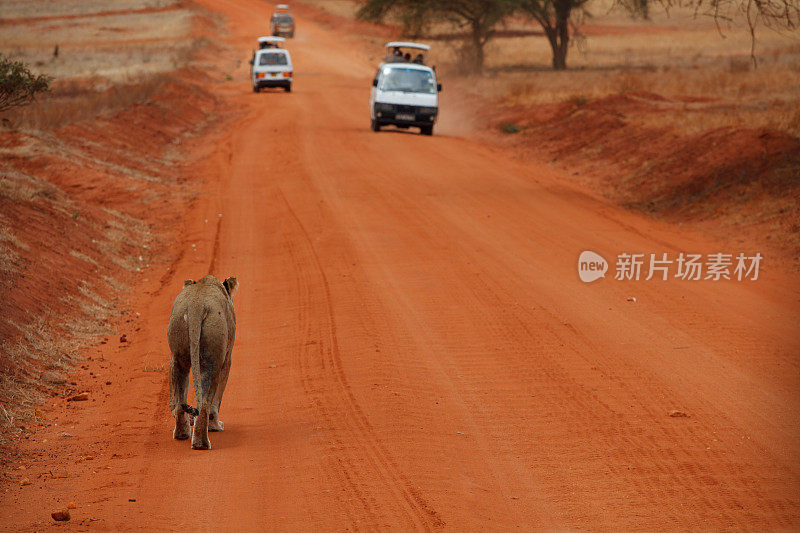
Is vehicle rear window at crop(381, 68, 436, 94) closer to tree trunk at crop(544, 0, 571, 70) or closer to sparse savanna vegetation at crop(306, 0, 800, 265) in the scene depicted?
sparse savanna vegetation at crop(306, 0, 800, 265)

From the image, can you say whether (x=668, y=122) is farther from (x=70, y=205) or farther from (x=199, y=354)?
(x=199, y=354)

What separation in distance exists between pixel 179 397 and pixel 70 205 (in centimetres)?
946

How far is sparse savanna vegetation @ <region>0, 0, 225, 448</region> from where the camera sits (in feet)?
30.6

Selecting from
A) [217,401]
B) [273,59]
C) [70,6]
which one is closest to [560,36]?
[273,59]

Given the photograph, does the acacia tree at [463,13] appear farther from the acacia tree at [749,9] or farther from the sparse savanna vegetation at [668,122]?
the acacia tree at [749,9]

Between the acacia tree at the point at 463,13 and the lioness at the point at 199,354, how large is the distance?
134ft

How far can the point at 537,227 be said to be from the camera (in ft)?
52.7

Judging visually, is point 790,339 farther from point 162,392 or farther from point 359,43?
point 359,43

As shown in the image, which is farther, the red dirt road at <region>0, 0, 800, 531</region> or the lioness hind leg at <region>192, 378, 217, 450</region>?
the lioness hind leg at <region>192, 378, 217, 450</region>

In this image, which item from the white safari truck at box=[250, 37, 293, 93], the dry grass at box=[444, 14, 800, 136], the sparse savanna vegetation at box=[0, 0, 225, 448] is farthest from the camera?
the white safari truck at box=[250, 37, 293, 93]

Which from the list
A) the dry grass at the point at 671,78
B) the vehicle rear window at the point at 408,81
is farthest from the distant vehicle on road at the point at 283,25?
the vehicle rear window at the point at 408,81

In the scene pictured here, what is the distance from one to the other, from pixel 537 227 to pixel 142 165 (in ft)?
34.6

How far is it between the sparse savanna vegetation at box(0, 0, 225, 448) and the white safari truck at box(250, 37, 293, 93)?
3.68 metres

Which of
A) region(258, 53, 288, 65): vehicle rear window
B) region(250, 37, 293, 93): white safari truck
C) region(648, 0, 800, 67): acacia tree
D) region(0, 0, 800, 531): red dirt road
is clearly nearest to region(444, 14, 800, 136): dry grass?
region(648, 0, 800, 67): acacia tree
